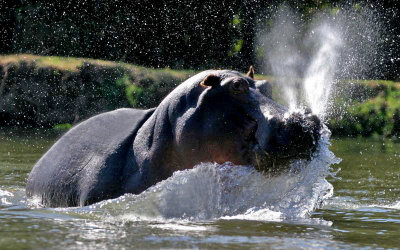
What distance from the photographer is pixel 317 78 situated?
17906 mm

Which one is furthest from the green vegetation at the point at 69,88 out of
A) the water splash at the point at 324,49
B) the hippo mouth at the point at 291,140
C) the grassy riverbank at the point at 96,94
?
the hippo mouth at the point at 291,140

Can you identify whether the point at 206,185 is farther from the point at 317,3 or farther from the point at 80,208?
the point at 317,3

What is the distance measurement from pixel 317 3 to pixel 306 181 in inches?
628

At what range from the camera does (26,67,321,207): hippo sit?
14.1 ft

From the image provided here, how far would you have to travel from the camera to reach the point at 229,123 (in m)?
4.56

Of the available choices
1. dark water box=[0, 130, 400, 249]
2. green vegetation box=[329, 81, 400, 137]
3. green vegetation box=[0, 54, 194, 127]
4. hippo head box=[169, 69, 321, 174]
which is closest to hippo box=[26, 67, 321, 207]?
hippo head box=[169, 69, 321, 174]

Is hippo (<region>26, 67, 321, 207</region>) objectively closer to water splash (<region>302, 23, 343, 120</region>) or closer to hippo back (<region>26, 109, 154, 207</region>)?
hippo back (<region>26, 109, 154, 207</region>)

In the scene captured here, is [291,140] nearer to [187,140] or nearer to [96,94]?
[187,140]

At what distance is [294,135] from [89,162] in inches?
59.5

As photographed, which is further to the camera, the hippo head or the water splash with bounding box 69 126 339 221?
the water splash with bounding box 69 126 339 221

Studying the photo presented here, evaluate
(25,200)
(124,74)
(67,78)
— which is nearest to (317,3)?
(124,74)

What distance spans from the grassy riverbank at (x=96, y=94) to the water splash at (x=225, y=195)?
10.6m

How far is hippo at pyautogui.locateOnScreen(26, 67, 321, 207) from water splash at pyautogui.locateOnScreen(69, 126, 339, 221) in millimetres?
100

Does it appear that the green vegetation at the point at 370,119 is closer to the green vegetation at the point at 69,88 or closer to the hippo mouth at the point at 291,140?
the green vegetation at the point at 69,88
